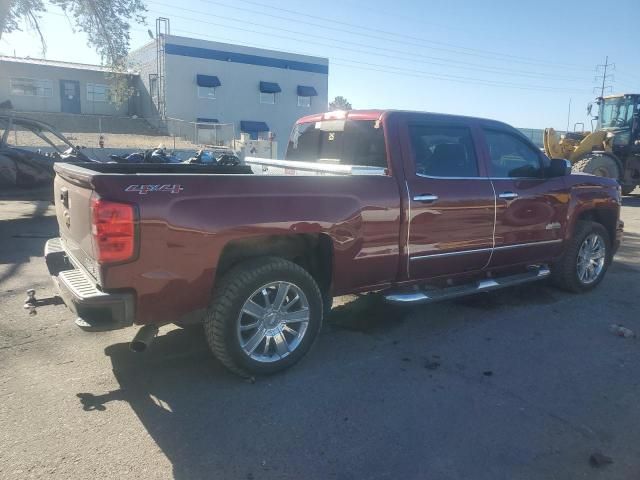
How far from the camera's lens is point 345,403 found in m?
3.48

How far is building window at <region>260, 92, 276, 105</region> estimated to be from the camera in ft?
125

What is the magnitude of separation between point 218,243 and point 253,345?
31.8 inches

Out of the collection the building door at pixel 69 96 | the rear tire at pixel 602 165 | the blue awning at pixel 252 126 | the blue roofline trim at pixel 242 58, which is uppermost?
the blue roofline trim at pixel 242 58

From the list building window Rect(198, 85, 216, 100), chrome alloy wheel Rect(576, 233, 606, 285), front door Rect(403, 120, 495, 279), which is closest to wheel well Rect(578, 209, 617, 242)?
chrome alloy wheel Rect(576, 233, 606, 285)

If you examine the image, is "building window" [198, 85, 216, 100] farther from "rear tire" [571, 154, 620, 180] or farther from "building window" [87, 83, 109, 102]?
"rear tire" [571, 154, 620, 180]

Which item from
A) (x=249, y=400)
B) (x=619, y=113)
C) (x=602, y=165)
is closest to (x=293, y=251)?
(x=249, y=400)

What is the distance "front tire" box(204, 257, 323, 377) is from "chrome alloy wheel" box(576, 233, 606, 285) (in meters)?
3.58

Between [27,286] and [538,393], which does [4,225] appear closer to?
[27,286]

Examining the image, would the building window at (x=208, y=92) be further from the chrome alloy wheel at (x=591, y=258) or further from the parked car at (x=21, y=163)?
the chrome alloy wheel at (x=591, y=258)

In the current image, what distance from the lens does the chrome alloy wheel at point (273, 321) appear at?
3700 mm

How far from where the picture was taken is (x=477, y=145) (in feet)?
16.2

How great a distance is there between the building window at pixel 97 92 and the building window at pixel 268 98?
10652 millimetres

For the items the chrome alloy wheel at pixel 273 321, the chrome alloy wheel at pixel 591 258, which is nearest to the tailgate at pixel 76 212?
the chrome alloy wheel at pixel 273 321

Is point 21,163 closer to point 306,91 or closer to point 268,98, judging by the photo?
point 268,98
